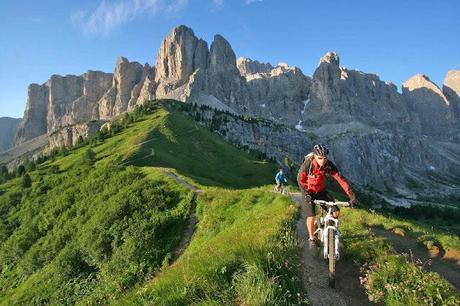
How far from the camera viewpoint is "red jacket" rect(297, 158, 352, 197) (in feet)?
44.2

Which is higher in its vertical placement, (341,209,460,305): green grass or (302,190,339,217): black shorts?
Answer: (302,190,339,217): black shorts

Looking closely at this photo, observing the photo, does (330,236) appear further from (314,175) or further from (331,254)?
(314,175)

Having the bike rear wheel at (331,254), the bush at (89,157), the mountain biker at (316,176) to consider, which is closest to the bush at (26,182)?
the bush at (89,157)

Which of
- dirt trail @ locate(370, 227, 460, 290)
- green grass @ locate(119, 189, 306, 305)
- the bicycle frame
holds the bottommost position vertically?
dirt trail @ locate(370, 227, 460, 290)

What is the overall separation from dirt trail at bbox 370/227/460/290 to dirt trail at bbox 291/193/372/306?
2.00 meters

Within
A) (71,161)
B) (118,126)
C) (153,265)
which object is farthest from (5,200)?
(118,126)

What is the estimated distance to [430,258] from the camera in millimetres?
16547

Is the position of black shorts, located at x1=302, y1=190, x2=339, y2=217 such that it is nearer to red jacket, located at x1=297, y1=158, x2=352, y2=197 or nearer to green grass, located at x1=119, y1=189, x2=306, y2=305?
red jacket, located at x1=297, y1=158, x2=352, y2=197

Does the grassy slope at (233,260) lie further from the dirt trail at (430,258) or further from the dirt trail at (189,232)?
the dirt trail at (430,258)

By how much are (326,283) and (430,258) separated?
6.14 m

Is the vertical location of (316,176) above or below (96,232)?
above

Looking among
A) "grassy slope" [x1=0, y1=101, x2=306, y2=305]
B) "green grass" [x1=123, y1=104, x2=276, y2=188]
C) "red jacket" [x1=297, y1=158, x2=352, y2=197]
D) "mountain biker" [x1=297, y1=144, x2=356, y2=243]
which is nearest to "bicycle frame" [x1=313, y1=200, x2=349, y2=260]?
"mountain biker" [x1=297, y1=144, x2=356, y2=243]

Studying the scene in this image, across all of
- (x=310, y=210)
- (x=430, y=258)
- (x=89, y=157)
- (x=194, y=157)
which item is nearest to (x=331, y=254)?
(x=310, y=210)

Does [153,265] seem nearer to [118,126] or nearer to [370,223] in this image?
[370,223]
